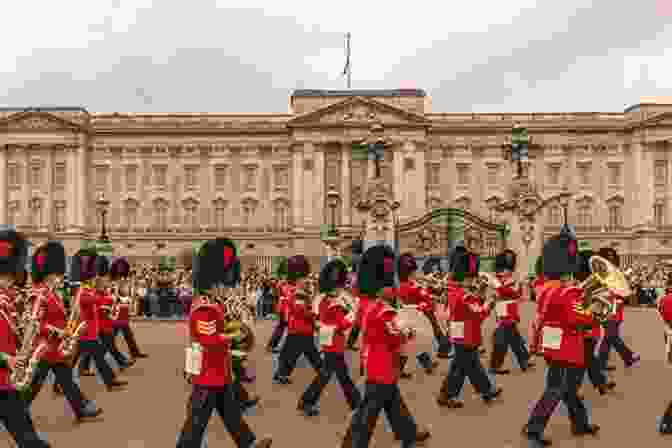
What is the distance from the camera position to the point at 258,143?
60.2 meters

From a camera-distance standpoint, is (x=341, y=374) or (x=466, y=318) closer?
(x=341, y=374)

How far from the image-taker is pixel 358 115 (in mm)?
58719

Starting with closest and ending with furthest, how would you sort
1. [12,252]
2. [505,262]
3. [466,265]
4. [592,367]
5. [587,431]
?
[12,252], [587,431], [466,265], [592,367], [505,262]

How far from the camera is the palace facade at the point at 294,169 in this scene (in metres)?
58.7

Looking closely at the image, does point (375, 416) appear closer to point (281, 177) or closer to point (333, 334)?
point (333, 334)

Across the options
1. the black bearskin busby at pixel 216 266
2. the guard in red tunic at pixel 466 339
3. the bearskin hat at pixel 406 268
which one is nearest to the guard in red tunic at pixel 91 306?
the black bearskin busby at pixel 216 266

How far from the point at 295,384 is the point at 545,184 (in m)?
52.2

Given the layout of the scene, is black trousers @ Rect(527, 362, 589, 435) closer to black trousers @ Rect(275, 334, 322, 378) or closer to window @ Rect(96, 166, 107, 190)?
black trousers @ Rect(275, 334, 322, 378)

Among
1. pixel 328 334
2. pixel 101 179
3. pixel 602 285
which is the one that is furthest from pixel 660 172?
pixel 328 334

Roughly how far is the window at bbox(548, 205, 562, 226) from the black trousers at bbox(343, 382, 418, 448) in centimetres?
5478

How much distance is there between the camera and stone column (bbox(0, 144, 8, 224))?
59.3 metres

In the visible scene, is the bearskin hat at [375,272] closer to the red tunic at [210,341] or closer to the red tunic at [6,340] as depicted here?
the red tunic at [210,341]

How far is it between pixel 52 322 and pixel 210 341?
Result: 283 cm

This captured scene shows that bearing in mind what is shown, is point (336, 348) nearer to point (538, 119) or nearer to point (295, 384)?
point (295, 384)
